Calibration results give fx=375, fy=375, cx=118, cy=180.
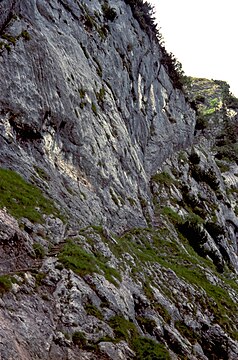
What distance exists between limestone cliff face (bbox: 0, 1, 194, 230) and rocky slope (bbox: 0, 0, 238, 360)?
151 mm

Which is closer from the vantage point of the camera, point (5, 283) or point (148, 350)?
point (5, 283)

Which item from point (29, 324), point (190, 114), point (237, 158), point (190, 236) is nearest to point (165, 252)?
point (190, 236)

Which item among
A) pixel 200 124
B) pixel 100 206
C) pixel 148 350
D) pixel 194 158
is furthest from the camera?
pixel 200 124

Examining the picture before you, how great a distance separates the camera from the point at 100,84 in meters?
40.1

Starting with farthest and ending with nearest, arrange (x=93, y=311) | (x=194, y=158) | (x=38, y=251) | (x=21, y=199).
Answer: (x=194, y=158), (x=21, y=199), (x=38, y=251), (x=93, y=311)

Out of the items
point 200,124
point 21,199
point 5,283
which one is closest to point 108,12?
point 200,124

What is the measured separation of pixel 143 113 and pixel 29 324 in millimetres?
41693

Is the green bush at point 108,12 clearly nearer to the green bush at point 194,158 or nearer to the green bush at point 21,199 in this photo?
the green bush at point 194,158

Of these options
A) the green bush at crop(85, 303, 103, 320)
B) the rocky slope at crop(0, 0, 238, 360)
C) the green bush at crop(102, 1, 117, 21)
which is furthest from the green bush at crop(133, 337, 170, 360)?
the green bush at crop(102, 1, 117, 21)

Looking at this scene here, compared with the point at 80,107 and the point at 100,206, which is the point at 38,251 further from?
the point at 80,107

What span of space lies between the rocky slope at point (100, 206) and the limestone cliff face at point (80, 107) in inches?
6.0

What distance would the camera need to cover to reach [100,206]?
2969 cm

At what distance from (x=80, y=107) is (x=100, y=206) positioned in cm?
931

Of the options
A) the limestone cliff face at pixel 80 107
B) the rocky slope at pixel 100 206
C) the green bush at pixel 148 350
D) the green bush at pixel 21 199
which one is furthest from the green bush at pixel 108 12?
the green bush at pixel 148 350
